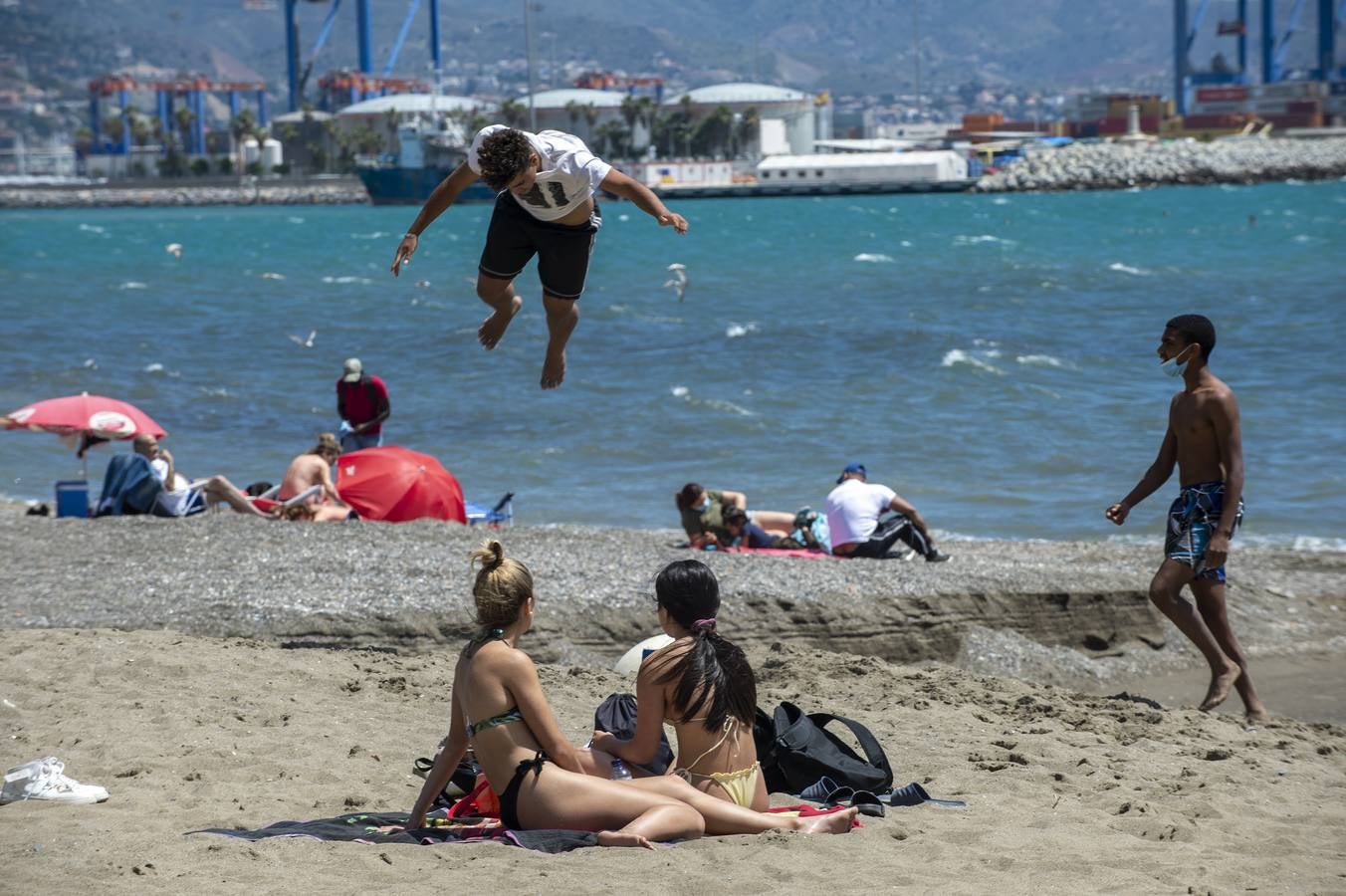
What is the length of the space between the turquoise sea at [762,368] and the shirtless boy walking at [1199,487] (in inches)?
266

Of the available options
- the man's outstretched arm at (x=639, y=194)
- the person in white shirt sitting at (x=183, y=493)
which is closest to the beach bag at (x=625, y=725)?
the man's outstretched arm at (x=639, y=194)

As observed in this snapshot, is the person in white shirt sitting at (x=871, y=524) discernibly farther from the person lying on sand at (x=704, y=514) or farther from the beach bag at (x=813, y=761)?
the beach bag at (x=813, y=761)

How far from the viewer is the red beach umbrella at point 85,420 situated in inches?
487

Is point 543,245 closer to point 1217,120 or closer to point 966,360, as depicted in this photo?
point 966,360

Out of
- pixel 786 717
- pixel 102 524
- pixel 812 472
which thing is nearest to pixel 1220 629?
pixel 786 717

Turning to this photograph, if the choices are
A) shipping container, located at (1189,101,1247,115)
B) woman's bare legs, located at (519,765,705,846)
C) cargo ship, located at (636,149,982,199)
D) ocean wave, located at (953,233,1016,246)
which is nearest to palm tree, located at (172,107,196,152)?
cargo ship, located at (636,149,982,199)

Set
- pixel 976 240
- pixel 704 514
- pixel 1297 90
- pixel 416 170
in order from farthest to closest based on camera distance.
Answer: pixel 1297 90 → pixel 416 170 → pixel 976 240 → pixel 704 514

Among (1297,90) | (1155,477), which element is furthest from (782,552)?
(1297,90)

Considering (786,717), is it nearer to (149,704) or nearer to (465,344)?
(149,704)

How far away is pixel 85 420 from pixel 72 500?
648mm

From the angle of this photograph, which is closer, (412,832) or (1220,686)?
(412,832)

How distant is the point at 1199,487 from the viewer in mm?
7668

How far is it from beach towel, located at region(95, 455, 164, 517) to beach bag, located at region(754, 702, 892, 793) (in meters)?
7.08

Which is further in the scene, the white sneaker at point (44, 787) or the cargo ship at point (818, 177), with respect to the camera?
the cargo ship at point (818, 177)
